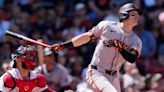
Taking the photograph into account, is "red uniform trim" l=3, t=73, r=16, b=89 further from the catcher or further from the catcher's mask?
the catcher's mask

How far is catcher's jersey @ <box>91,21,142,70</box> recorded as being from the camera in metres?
8.09

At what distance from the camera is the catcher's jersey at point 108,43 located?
26.5 ft

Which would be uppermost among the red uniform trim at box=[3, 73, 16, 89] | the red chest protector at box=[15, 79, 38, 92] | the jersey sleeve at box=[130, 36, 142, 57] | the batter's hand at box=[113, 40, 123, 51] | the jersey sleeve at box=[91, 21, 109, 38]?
the jersey sleeve at box=[91, 21, 109, 38]

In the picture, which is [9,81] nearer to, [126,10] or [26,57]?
[26,57]

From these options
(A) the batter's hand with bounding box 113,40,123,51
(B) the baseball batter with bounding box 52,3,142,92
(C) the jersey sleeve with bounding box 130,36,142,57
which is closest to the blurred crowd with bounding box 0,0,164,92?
(B) the baseball batter with bounding box 52,3,142,92

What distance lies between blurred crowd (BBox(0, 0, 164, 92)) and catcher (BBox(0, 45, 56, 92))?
2.87 meters

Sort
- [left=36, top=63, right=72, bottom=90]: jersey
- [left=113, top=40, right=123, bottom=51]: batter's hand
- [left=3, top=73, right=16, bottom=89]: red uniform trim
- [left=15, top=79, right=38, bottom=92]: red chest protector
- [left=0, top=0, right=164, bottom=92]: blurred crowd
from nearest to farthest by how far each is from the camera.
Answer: [left=3, top=73, right=16, bottom=89]: red uniform trim, [left=15, top=79, right=38, bottom=92]: red chest protector, [left=113, top=40, right=123, bottom=51]: batter's hand, [left=36, top=63, right=72, bottom=90]: jersey, [left=0, top=0, right=164, bottom=92]: blurred crowd

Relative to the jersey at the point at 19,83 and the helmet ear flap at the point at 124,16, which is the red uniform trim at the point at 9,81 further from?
the helmet ear flap at the point at 124,16

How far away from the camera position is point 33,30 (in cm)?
1320

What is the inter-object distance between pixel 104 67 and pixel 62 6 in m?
6.20

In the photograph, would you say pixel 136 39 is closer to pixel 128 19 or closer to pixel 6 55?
pixel 128 19

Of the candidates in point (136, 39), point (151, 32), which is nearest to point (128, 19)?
point (136, 39)

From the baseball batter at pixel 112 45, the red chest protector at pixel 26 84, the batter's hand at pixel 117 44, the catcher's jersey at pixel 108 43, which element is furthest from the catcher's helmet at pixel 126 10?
the red chest protector at pixel 26 84

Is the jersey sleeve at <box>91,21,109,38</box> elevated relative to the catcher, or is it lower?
elevated
